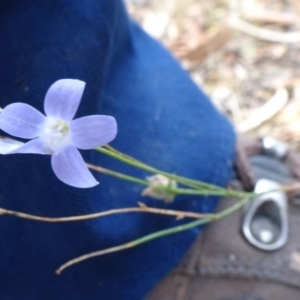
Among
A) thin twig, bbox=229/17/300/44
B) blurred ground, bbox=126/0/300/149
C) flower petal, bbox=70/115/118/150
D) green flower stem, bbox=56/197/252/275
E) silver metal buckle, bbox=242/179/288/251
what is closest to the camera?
flower petal, bbox=70/115/118/150

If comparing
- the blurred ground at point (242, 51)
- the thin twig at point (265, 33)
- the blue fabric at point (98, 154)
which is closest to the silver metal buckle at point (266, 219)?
the blue fabric at point (98, 154)

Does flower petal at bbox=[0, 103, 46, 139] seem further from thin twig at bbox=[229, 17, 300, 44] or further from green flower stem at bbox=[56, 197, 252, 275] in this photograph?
thin twig at bbox=[229, 17, 300, 44]

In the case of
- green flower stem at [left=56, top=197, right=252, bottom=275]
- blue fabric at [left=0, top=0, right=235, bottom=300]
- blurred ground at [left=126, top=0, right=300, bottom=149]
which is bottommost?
green flower stem at [left=56, top=197, right=252, bottom=275]

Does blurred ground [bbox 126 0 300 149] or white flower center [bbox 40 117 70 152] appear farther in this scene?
blurred ground [bbox 126 0 300 149]

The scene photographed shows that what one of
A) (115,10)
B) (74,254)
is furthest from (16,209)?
(115,10)

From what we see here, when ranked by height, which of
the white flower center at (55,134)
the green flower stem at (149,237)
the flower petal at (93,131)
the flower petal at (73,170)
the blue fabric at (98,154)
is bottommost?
the flower petal at (73,170)

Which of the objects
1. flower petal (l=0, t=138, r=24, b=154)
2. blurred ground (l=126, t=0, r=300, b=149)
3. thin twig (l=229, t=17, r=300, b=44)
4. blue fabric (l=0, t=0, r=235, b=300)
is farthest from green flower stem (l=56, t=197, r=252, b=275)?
thin twig (l=229, t=17, r=300, b=44)

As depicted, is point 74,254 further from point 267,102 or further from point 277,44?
point 277,44

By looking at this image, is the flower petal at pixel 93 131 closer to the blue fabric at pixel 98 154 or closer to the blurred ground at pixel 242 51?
the blue fabric at pixel 98 154
